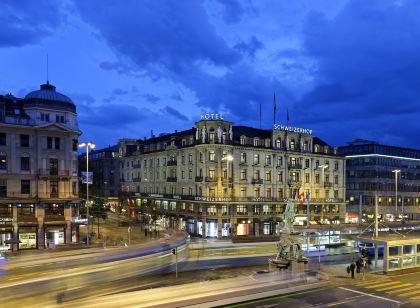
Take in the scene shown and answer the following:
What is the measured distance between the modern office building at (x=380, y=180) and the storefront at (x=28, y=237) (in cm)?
7987

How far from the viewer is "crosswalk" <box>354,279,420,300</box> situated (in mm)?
36781

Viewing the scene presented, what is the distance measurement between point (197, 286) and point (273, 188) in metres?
60.1

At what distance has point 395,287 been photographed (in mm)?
39281

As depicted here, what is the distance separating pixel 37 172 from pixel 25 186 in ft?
9.18

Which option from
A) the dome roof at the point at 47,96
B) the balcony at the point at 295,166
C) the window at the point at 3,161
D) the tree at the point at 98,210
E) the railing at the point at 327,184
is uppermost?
the dome roof at the point at 47,96

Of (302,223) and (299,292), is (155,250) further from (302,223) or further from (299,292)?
(302,223)

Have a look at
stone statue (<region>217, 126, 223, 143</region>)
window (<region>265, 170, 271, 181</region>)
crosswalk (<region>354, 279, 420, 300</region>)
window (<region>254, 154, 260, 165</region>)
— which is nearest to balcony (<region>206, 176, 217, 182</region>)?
stone statue (<region>217, 126, 223, 143</region>)

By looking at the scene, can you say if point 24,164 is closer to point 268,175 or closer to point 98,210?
point 98,210

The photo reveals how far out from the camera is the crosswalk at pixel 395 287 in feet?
121

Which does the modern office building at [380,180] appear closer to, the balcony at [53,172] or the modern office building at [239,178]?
the modern office building at [239,178]

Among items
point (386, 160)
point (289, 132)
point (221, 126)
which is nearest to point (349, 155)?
point (386, 160)

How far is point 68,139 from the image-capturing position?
71188 mm

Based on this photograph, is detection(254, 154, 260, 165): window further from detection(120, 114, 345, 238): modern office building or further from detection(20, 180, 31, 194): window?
detection(20, 180, 31, 194): window

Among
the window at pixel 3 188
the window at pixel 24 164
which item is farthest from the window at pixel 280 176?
the window at pixel 3 188
